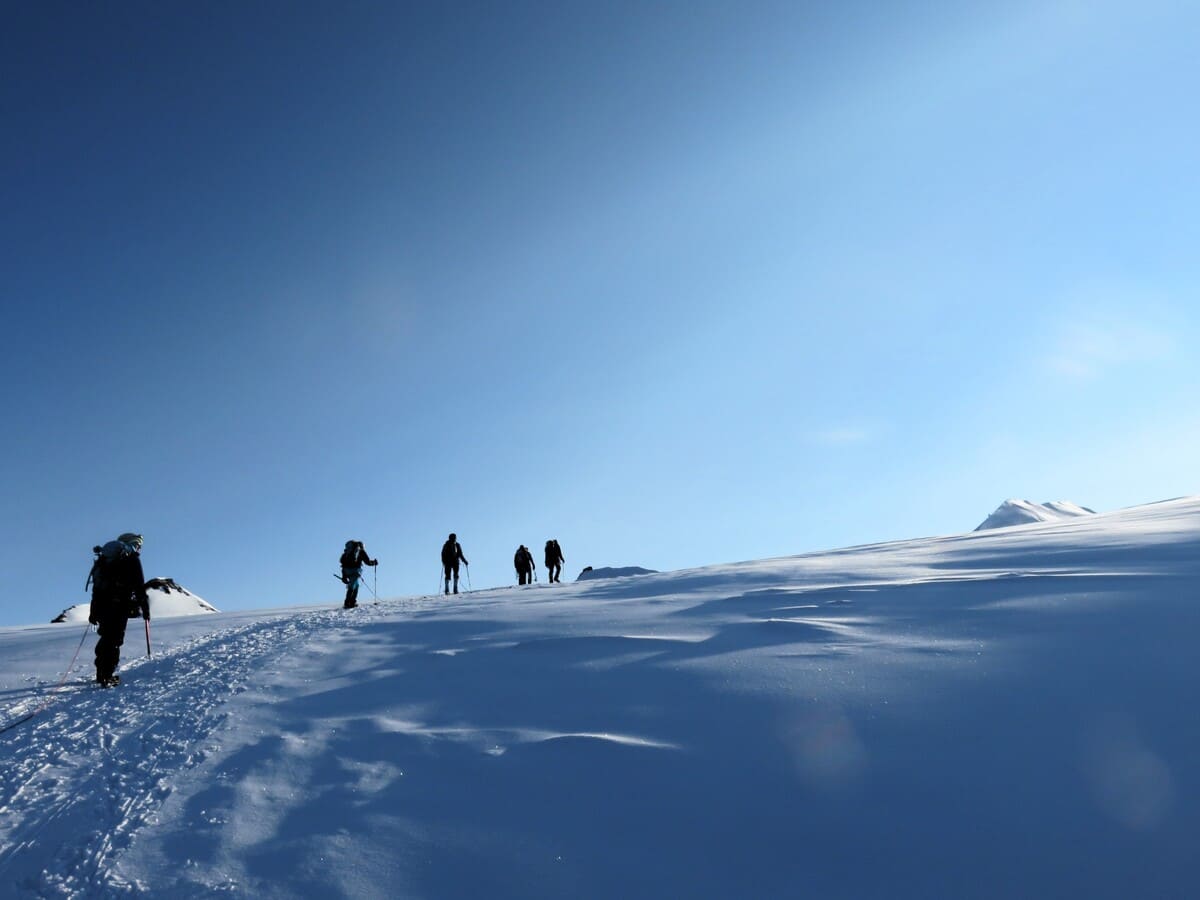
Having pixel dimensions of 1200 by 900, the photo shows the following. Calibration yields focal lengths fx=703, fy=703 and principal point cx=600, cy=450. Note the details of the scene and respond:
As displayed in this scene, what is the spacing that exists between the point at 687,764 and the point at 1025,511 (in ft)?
428

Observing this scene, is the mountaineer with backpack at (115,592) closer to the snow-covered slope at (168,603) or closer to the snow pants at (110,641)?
the snow pants at (110,641)

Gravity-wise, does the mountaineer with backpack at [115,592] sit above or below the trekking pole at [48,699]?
above

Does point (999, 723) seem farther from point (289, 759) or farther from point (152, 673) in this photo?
point (152, 673)

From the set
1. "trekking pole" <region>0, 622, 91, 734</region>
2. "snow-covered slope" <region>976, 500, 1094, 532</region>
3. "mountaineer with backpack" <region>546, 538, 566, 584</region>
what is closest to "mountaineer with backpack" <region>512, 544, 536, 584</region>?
"mountaineer with backpack" <region>546, 538, 566, 584</region>

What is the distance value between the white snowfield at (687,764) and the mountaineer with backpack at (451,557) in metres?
15.7

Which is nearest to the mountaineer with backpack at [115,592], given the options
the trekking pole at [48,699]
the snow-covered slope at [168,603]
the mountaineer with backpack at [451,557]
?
the trekking pole at [48,699]

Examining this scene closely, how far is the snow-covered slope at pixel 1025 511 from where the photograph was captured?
375 ft

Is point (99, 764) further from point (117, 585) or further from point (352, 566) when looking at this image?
point (352, 566)

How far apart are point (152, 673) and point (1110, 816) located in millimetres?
11262

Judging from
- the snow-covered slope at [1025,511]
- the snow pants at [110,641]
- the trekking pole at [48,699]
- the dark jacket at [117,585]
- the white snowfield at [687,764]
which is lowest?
the white snowfield at [687,764]

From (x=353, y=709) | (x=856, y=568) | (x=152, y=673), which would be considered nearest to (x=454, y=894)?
(x=353, y=709)

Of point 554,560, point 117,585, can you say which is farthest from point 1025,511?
point 117,585

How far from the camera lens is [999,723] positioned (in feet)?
15.5

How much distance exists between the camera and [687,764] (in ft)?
16.1
